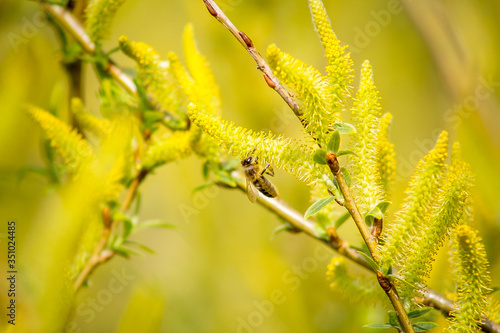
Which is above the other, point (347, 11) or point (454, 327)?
point (347, 11)

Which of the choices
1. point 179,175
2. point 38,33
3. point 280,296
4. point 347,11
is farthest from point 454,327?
point 347,11

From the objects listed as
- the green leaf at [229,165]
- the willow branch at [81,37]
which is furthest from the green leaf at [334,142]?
the willow branch at [81,37]

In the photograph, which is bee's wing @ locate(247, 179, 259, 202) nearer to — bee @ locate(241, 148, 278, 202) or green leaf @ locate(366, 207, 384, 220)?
bee @ locate(241, 148, 278, 202)

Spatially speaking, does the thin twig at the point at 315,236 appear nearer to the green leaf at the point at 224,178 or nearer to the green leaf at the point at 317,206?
the green leaf at the point at 224,178

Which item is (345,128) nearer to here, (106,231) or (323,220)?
(323,220)

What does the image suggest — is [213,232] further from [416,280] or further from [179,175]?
[416,280]

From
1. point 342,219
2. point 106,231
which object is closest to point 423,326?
point 342,219

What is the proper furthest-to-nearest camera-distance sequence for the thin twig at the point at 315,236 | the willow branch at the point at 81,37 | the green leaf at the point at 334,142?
the willow branch at the point at 81,37
the thin twig at the point at 315,236
the green leaf at the point at 334,142
